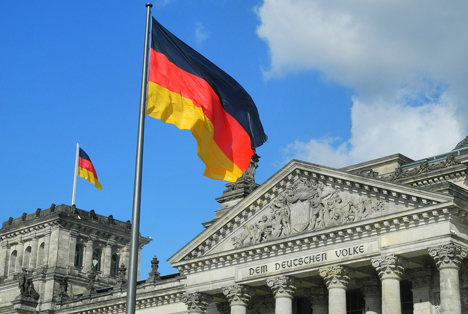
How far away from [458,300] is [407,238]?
4.17 m

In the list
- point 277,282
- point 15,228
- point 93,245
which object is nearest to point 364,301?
point 277,282

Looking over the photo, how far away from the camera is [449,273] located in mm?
40719

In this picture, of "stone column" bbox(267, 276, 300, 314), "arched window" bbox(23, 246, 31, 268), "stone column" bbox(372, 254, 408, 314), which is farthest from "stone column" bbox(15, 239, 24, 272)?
"stone column" bbox(372, 254, 408, 314)

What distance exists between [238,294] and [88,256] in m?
33.9

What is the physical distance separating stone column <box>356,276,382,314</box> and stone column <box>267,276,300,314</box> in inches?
167

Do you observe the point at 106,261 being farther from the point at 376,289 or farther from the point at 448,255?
the point at 448,255

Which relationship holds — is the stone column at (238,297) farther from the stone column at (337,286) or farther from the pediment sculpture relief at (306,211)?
the stone column at (337,286)

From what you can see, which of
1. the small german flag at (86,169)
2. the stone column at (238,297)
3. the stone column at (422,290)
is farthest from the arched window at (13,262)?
the stone column at (422,290)

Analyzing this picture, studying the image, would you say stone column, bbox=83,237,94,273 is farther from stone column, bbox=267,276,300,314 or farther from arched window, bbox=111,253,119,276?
→ stone column, bbox=267,276,300,314

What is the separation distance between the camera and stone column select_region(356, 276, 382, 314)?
47.6m

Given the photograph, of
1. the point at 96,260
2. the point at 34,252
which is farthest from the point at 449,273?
the point at 34,252

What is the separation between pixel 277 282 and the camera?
47906 millimetres

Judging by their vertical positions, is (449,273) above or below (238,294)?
below

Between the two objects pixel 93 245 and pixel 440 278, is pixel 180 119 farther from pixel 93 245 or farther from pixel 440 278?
pixel 93 245
